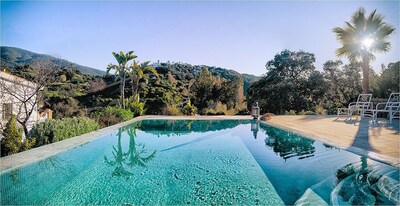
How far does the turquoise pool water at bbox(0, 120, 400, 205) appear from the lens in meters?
2.50

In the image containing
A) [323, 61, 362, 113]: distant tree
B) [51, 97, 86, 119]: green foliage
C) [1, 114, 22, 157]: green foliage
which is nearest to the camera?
[1, 114, 22, 157]: green foliage

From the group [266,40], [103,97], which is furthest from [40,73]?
[103,97]

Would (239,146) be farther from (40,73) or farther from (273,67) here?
(273,67)

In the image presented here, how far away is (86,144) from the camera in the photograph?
509 cm

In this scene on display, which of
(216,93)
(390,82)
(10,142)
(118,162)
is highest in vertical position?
(390,82)

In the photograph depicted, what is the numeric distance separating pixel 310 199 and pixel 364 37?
11333 millimetres

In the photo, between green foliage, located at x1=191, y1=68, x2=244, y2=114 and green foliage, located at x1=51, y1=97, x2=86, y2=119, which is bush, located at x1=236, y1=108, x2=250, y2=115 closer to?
green foliage, located at x1=191, y1=68, x2=244, y2=114

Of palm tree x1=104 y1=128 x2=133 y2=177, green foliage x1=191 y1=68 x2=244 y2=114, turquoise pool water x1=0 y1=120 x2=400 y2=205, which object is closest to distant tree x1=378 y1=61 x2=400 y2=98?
green foliage x1=191 y1=68 x2=244 y2=114

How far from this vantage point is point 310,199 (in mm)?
2439

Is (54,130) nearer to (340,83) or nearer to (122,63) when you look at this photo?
(122,63)

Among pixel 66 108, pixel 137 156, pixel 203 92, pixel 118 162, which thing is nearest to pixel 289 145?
pixel 137 156

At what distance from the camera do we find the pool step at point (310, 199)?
2348mm

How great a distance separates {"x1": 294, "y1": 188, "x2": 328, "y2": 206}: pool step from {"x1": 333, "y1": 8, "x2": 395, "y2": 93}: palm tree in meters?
10.3

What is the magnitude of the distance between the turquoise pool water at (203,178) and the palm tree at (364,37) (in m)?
8.40
